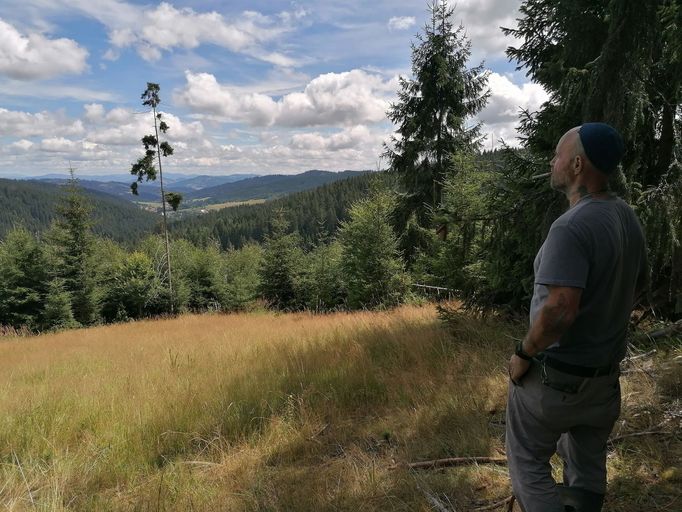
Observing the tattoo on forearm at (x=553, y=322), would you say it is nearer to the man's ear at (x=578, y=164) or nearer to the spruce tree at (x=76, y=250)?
the man's ear at (x=578, y=164)

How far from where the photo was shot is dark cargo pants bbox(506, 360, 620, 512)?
180cm

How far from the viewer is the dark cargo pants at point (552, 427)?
180 centimetres

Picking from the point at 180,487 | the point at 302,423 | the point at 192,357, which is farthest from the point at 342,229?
the point at 180,487

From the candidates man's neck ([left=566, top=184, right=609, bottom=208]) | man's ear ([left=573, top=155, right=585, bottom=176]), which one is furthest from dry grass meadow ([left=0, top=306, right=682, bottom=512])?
man's ear ([left=573, top=155, right=585, bottom=176])

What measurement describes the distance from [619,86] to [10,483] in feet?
19.0

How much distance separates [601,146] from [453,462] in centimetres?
252

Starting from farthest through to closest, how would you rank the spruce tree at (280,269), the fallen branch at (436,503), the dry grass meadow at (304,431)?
the spruce tree at (280,269) → the dry grass meadow at (304,431) → the fallen branch at (436,503)

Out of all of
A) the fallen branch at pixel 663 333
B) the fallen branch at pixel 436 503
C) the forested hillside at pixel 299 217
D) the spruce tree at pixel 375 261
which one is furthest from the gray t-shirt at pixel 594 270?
the forested hillside at pixel 299 217

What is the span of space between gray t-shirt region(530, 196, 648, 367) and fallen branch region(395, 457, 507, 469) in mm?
1624

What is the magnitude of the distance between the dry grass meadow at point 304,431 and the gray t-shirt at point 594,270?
1.41 m

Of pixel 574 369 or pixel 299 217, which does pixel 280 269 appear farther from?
pixel 299 217

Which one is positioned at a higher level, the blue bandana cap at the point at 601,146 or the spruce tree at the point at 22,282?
the blue bandana cap at the point at 601,146

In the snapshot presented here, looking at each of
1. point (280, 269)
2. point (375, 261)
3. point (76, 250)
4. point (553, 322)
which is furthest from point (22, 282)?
point (553, 322)

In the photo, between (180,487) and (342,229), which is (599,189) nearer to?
(180,487)
